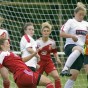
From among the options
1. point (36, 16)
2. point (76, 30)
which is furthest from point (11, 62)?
point (36, 16)

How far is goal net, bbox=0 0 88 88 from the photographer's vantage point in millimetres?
12351

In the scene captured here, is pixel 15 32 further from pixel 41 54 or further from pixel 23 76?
pixel 23 76

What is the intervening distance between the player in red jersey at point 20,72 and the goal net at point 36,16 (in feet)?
14.0

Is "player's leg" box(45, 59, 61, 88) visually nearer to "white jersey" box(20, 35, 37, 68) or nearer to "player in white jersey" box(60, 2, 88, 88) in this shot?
"player in white jersey" box(60, 2, 88, 88)

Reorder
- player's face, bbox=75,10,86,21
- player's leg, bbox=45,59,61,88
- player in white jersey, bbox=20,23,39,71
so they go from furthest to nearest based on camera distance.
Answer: player's leg, bbox=45,59,61,88 < player's face, bbox=75,10,86,21 < player in white jersey, bbox=20,23,39,71

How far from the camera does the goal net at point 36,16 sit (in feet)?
40.5

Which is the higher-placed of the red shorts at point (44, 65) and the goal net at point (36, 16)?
the goal net at point (36, 16)

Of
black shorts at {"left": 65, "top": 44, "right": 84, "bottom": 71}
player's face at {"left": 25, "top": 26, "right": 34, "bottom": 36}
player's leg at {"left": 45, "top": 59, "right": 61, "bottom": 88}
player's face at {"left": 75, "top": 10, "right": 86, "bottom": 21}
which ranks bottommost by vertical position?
player's leg at {"left": 45, "top": 59, "right": 61, "bottom": 88}

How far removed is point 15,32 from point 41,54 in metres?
2.95

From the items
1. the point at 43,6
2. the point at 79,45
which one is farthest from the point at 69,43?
the point at 43,6

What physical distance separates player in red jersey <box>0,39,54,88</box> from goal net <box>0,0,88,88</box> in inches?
168

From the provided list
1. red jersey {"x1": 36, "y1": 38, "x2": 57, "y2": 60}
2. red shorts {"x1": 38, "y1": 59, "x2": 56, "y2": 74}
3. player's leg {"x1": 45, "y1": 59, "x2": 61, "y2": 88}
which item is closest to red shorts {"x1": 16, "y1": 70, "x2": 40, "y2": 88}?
player's leg {"x1": 45, "y1": 59, "x2": 61, "y2": 88}

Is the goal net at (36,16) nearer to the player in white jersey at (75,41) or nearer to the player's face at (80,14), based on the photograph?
the player in white jersey at (75,41)

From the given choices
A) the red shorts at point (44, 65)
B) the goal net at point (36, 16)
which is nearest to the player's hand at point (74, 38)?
the red shorts at point (44, 65)
